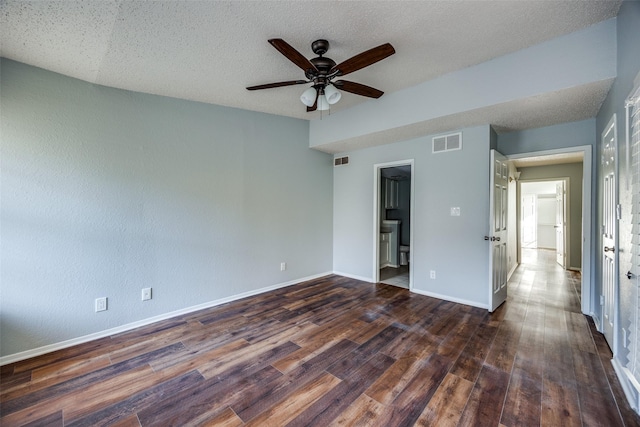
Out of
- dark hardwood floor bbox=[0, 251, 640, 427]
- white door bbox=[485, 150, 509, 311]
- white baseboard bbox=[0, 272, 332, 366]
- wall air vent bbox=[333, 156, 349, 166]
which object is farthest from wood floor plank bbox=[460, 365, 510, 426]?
wall air vent bbox=[333, 156, 349, 166]

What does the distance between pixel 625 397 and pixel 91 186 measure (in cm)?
458

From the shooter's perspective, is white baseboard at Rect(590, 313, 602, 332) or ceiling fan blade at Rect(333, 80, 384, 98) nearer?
ceiling fan blade at Rect(333, 80, 384, 98)

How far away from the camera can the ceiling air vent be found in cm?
338

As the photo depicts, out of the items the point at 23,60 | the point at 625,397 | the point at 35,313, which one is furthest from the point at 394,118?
the point at 35,313

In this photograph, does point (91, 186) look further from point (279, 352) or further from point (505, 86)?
point (505, 86)

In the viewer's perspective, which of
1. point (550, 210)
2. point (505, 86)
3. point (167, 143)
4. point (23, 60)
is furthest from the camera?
point (550, 210)

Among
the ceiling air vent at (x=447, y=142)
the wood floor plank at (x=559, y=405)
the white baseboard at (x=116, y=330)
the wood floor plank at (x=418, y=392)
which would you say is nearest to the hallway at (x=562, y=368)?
the wood floor plank at (x=559, y=405)

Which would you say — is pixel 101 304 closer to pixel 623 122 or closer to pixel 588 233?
pixel 623 122

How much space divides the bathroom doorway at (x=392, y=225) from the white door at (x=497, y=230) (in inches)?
45.4

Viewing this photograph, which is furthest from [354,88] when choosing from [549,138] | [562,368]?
[562,368]

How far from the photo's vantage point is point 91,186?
2480 mm

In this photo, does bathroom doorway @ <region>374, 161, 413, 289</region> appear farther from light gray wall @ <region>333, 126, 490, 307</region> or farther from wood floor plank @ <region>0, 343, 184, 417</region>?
wood floor plank @ <region>0, 343, 184, 417</region>

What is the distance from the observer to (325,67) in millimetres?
2098

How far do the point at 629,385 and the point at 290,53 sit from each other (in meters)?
3.21
